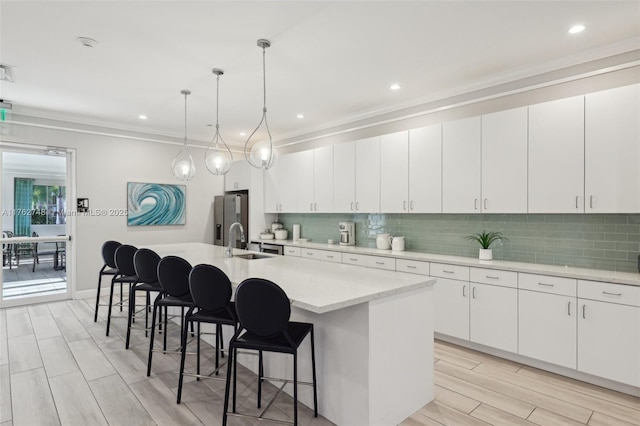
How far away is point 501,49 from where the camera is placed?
10.3 feet

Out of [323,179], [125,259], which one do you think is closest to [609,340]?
[323,179]

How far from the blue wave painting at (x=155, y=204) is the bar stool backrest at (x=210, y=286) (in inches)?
165

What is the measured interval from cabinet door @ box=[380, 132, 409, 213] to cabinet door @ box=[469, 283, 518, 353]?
136 cm

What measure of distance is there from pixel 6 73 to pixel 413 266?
15.8 ft

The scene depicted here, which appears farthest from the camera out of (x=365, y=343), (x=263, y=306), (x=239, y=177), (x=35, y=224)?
(x=239, y=177)

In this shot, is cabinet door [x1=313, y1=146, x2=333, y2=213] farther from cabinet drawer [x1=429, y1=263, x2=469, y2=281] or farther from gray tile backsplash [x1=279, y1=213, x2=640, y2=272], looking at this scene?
cabinet drawer [x1=429, y1=263, x2=469, y2=281]

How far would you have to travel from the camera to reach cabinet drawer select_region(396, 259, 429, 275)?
3904mm

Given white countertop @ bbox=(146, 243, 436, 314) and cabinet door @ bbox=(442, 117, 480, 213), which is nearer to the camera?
white countertop @ bbox=(146, 243, 436, 314)

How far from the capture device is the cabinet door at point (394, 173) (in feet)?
14.3

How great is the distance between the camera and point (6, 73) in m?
3.66

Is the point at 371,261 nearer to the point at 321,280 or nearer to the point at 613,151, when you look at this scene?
the point at 321,280

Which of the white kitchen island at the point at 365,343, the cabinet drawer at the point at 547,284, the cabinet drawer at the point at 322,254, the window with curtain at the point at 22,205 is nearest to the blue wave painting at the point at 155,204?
the window with curtain at the point at 22,205

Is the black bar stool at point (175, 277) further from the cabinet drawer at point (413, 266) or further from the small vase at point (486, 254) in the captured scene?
the small vase at point (486, 254)

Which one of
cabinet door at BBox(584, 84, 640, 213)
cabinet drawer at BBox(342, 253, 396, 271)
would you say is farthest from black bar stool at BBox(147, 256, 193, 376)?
cabinet door at BBox(584, 84, 640, 213)
